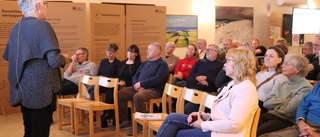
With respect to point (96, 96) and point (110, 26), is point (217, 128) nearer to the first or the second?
point (96, 96)

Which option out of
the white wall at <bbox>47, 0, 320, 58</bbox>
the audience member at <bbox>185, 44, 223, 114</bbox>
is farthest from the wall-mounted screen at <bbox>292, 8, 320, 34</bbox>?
the audience member at <bbox>185, 44, 223, 114</bbox>

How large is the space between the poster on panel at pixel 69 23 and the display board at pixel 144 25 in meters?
0.87

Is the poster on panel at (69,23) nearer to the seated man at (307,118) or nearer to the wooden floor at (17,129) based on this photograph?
the wooden floor at (17,129)

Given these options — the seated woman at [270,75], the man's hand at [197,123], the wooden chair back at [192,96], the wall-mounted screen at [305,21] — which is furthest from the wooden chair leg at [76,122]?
the wall-mounted screen at [305,21]

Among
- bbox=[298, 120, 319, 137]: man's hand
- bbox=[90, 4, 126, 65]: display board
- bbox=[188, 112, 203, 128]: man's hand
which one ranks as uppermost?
bbox=[90, 4, 126, 65]: display board

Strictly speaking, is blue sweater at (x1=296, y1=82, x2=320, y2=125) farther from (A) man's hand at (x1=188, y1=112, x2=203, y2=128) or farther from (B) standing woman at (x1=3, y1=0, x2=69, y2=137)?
(B) standing woman at (x1=3, y1=0, x2=69, y2=137)

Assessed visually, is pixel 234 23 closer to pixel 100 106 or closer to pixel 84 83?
pixel 84 83

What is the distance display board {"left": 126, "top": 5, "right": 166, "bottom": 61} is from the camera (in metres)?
6.31

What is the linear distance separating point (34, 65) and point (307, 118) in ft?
6.94

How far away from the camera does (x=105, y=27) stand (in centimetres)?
606

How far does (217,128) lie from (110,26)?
13.9 feet

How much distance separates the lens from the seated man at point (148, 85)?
4348mm

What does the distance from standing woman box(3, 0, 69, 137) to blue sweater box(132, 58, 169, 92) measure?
2170 millimetres

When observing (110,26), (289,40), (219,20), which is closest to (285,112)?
(110,26)
